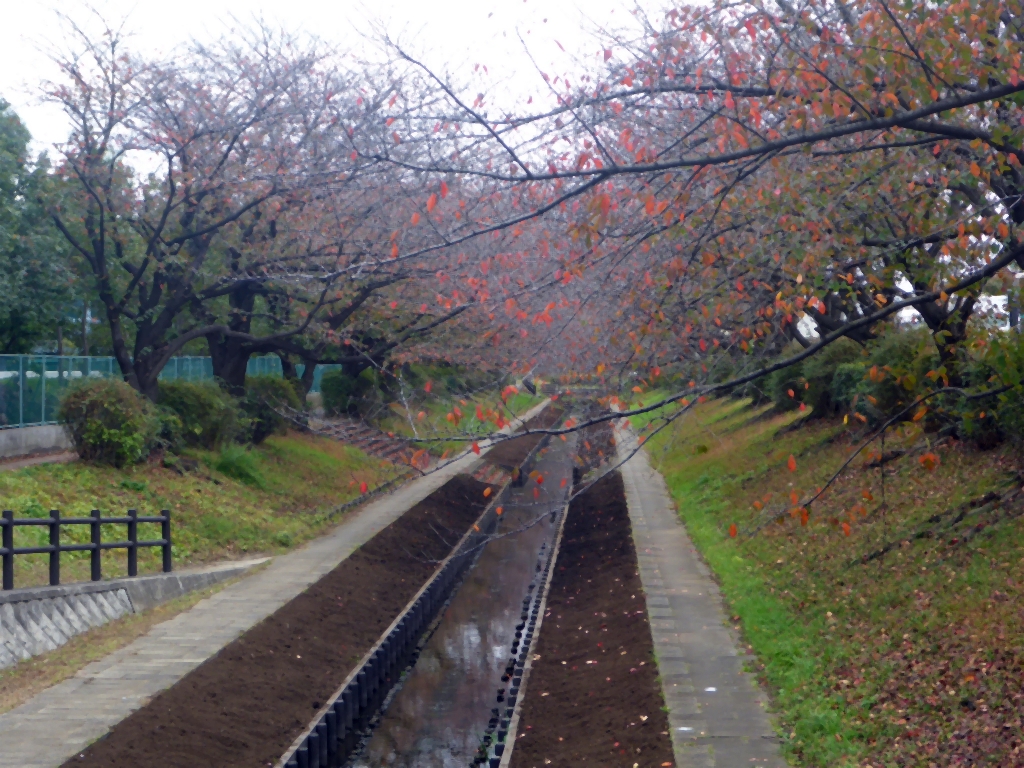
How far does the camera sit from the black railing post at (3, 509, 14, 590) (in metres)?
11.2

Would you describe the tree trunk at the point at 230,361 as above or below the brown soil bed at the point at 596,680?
above

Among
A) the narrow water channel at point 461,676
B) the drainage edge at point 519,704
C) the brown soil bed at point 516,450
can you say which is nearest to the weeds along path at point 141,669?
the narrow water channel at point 461,676

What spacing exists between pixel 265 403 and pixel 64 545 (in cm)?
1464

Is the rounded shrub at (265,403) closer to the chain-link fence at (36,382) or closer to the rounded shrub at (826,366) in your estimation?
the chain-link fence at (36,382)

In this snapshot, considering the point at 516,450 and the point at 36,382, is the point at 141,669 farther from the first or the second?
the point at 516,450

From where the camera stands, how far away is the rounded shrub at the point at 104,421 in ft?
63.9

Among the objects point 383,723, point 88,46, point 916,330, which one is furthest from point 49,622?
point 916,330

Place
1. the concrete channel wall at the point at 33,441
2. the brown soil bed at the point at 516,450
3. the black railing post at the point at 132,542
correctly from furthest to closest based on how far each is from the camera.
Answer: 1. the brown soil bed at the point at 516,450
2. the concrete channel wall at the point at 33,441
3. the black railing post at the point at 132,542

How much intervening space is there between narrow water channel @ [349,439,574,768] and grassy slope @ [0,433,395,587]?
114 inches

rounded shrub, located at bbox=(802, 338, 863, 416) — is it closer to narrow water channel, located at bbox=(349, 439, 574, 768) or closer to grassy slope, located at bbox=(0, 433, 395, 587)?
narrow water channel, located at bbox=(349, 439, 574, 768)

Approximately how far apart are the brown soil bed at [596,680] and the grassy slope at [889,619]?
1.19m

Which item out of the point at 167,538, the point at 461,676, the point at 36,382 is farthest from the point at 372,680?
the point at 36,382

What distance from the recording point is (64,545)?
40.9 feet

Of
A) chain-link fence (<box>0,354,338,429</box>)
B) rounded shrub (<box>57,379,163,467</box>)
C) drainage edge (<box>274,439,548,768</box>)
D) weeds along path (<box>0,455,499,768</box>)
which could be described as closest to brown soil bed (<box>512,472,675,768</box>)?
drainage edge (<box>274,439,548,768</box>)
